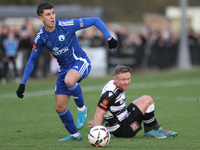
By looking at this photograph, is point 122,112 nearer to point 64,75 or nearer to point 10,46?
point 64,75

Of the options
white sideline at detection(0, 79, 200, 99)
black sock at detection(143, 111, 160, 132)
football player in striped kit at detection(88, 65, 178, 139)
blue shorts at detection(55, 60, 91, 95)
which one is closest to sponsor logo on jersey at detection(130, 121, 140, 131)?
football player in striped kit at detection(88, 65, 178, 139)

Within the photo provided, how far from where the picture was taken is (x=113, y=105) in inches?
249

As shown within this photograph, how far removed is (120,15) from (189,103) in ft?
115

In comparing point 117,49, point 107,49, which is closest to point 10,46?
point 107,49

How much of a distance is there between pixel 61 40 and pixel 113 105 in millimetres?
1364

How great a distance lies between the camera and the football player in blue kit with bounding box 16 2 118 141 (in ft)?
20.5

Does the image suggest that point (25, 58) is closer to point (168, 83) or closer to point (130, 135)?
point (168, 83)

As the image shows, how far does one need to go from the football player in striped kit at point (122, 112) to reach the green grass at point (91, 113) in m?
0.20

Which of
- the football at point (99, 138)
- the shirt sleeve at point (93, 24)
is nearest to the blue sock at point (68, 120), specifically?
the football at point (99, 138)

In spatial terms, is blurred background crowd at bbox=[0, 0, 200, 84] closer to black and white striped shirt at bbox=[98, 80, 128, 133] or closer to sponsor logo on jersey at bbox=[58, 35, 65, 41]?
sponsor logo on jersey at bbox=[58, 35, 65, 41]

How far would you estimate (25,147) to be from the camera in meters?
5.76

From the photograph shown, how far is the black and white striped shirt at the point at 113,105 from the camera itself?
20.4 feet

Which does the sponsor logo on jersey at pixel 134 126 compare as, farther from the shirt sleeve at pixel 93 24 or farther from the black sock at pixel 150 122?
the shirt sleeve at pixel 93 24

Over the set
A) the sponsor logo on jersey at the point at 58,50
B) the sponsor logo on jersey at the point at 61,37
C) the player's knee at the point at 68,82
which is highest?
the sponsor logo on jersey at the point at 61,37
